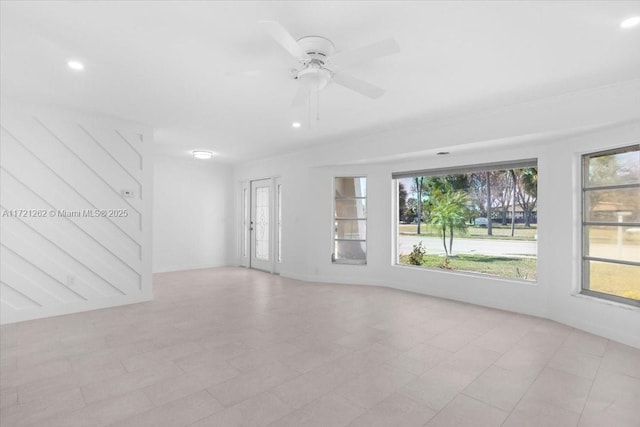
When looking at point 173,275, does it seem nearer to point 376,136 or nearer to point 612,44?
point 376,136

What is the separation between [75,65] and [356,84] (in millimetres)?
2522

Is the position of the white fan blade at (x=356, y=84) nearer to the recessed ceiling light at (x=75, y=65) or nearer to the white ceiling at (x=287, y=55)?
the white ceiling at (x=287, y=55)

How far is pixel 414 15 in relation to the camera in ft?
7.13

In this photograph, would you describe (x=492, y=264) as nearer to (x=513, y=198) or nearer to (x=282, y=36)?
(x=513, y=198)

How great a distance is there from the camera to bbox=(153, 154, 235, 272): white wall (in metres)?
7.19

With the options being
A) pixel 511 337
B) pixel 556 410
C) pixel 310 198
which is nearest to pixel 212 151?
pixel 310 198

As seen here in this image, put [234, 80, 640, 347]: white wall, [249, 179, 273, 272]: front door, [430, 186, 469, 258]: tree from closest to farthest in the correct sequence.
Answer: [234, 80, 640, 347]: white wall, [430, 186, 469, 258]: tree, [249, 179, 273, 272]: front door

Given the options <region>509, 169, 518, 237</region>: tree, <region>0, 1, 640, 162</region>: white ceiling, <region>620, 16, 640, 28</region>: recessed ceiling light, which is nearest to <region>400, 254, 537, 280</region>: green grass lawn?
<region>509, 169, 518, 237</region>: tree

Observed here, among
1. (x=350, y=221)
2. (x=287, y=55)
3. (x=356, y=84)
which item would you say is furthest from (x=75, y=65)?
(x=350, y=221)

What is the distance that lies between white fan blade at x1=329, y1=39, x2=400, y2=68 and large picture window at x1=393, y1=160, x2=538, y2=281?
3225 mm

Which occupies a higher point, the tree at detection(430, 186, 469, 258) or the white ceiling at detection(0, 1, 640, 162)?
the white ceiling at detection(0, 1, 640, 162)

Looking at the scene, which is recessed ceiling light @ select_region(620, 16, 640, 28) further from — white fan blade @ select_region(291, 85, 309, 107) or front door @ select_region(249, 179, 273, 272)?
front door @ select_region(249, 179, 273, 272)

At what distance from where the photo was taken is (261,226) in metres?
7.82

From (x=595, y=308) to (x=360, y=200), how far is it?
3667 millimetres
